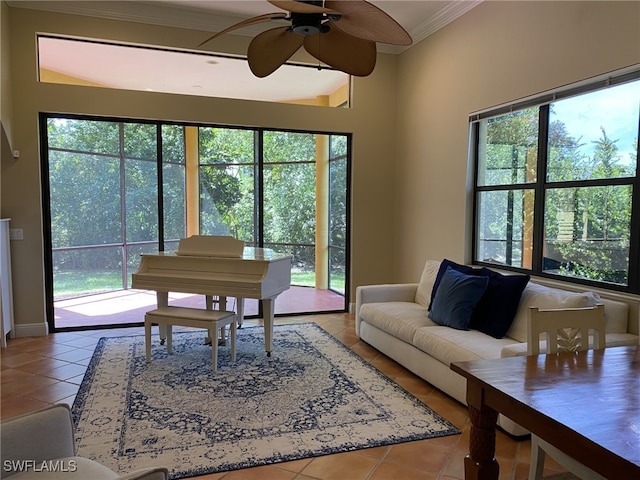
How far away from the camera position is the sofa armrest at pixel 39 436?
128cm

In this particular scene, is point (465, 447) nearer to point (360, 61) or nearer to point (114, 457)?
point (114, 457)

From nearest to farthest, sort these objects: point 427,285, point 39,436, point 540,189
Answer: point 39,436 < point 540,189 < point 427,285

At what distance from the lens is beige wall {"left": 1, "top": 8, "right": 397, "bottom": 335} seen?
14.3 ft

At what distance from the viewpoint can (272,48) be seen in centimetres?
267

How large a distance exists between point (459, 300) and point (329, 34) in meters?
2.15

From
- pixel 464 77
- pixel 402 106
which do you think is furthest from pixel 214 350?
pixel 402 106

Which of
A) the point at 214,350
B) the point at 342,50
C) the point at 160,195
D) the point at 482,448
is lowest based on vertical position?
the point at 214,350

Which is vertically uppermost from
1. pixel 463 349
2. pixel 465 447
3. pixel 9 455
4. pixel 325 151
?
pixel 325 151

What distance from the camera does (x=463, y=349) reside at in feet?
9.50

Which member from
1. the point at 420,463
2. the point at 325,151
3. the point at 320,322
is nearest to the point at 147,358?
the point at 320,322

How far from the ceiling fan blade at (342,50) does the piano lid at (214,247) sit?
1741 millimetres

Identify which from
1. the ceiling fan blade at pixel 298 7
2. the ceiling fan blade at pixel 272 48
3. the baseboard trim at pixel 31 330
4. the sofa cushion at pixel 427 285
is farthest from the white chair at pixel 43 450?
the baseboard trim at pixel 31 330

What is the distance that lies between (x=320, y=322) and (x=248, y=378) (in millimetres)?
1876

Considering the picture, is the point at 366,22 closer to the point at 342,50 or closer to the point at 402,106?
the point at 342,50
